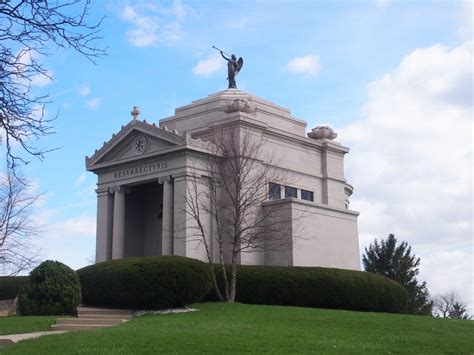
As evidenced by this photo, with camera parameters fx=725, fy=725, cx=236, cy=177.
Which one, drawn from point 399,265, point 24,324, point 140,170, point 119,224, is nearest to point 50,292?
point 24,324

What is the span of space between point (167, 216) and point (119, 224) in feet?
13.0

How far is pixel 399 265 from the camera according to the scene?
50156 mm

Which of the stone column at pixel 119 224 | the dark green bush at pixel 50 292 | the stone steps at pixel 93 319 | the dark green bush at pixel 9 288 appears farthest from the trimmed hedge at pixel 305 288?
the dark green bush at pixel 9 288

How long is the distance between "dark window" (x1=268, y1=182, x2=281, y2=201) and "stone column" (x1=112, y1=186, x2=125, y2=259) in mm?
7784

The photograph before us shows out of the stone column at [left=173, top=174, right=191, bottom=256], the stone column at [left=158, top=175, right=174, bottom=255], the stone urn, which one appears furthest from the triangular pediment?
the stone urn

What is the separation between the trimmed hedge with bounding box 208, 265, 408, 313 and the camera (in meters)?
29.7

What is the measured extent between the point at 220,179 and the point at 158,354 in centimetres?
2027

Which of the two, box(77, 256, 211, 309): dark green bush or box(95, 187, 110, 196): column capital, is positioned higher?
box(95, 187, 110, 196): column capital

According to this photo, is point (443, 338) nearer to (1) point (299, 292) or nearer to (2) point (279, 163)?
(1) point (299, 292)

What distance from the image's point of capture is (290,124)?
41250mm

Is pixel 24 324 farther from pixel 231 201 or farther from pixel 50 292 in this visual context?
pixel 231 201

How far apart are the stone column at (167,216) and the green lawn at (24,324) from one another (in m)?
11.5

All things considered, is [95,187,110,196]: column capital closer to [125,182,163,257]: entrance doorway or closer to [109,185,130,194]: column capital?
[109,185,130,194]: column capital

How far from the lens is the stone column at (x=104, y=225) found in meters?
38.0
